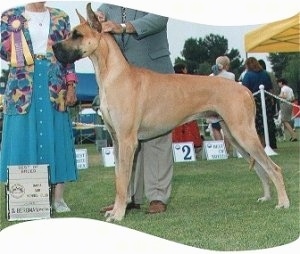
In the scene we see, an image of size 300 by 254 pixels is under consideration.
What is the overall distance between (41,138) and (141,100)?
1.78 feet

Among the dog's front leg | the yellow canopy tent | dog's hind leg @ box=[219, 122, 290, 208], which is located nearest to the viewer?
A: the yellow canopy tent

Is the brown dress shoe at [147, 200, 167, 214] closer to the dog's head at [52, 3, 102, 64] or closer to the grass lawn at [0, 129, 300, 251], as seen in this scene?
the grass lawn at [0, 129, 300, 251]

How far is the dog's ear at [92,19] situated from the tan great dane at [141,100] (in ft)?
0.05

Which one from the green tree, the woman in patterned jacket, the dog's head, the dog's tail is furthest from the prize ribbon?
the dog's tail

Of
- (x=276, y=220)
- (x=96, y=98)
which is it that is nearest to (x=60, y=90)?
(x=96, y=98)

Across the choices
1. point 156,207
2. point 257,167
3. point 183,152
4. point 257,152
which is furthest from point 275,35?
point 183,152

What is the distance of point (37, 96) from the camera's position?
12.6 feet

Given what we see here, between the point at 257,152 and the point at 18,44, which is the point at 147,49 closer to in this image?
the point at 18,44

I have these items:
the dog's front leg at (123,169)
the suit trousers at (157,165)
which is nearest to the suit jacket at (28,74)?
the dog's front leg at (123,169)

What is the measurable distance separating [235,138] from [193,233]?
644 millimetres

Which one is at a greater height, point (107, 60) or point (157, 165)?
point (107, 60)

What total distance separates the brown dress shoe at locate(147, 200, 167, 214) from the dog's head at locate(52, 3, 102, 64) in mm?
915

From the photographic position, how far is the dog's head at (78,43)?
3533mm

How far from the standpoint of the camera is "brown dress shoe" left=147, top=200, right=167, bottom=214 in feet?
13.2
